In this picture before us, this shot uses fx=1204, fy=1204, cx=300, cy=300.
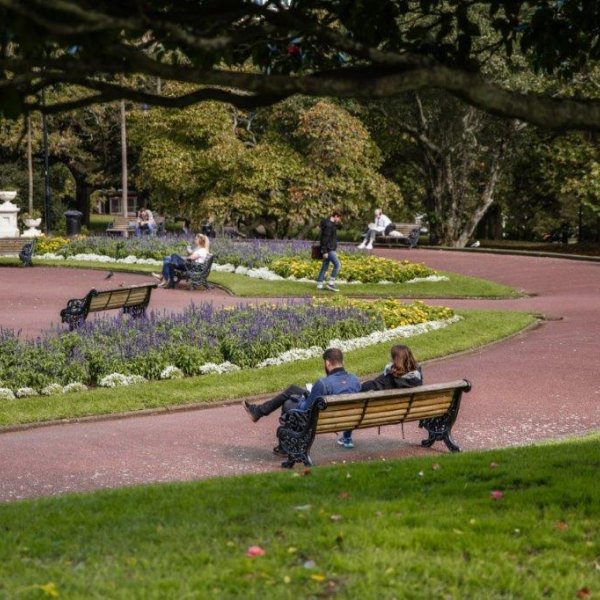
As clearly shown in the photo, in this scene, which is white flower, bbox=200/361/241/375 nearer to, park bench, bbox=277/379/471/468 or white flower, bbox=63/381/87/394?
white flower, bbox=63/381/87/394

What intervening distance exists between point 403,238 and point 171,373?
1089 inches

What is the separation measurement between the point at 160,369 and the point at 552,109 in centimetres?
911

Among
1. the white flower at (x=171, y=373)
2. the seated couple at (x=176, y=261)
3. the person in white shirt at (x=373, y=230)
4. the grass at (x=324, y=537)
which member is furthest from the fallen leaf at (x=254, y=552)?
the person in white shirt at (x=373, y=230)

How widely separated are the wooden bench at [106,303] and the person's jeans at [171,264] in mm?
6226

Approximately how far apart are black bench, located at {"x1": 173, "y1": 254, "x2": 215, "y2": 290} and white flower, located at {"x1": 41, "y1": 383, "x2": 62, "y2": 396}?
489 inches

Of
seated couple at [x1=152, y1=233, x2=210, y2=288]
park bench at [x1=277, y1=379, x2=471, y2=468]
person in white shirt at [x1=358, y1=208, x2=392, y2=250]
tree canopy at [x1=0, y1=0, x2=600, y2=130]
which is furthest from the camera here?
person in white shirt at [x1=358, y1=208, x2=392, y2=250]

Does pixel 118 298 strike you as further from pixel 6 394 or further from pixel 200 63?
pixel 200 63

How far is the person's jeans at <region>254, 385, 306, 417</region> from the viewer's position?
11367mm

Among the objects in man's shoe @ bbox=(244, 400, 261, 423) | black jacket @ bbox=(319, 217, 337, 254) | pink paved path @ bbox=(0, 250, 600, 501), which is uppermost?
Result: black jacket @ bbox=(319, 217, 337, 254)

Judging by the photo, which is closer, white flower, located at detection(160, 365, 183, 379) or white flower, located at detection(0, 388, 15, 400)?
white flower, located at detection(0, 388, 15, 400)

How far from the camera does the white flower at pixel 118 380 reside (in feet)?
47.7

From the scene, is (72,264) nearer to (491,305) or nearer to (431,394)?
(491,305)

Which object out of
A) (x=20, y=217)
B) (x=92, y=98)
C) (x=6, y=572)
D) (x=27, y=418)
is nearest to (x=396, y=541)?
(x=6, y=572)

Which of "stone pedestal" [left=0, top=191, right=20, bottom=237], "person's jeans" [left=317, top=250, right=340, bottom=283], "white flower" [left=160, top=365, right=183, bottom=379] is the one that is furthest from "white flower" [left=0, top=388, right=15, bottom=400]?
"stone pedestal" [left=0, top=191, right=20, bottom=237]
